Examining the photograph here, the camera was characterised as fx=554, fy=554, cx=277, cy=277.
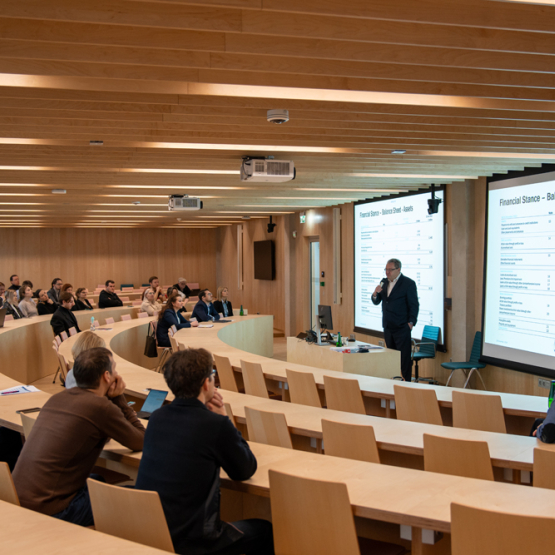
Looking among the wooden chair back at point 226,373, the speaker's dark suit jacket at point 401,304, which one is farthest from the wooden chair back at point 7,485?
the speaker's dark suit jacket at point 401,304

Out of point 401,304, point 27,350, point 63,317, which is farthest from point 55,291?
point 401,304

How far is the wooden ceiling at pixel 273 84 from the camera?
102 inches

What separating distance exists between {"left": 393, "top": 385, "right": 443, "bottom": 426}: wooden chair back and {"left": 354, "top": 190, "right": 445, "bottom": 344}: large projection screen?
427 centimetres

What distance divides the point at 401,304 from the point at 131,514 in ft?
20.8

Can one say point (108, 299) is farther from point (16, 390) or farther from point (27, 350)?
point (16, 390)

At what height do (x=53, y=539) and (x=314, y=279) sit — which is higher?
(x=314, y=279)

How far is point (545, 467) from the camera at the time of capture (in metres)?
2.58

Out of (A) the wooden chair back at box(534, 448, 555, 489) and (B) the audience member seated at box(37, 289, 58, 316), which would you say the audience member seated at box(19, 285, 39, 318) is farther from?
(A) the wooden chair back at box(534, 448, 555, 489)

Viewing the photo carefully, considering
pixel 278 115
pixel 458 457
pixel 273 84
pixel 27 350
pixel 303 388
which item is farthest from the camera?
pixel 27 350

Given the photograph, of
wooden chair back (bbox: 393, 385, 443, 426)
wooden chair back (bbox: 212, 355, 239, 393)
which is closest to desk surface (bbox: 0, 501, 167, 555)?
wooden chair back (bbox: 393, 385, 443, 426)

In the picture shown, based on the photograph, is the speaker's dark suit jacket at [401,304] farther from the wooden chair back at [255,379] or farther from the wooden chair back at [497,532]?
the wooden chair back at [497,532]

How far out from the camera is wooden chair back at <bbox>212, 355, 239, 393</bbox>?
221 inches

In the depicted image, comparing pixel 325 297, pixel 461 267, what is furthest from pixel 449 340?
pixel 325 297

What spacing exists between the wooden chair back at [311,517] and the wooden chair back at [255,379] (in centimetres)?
291
